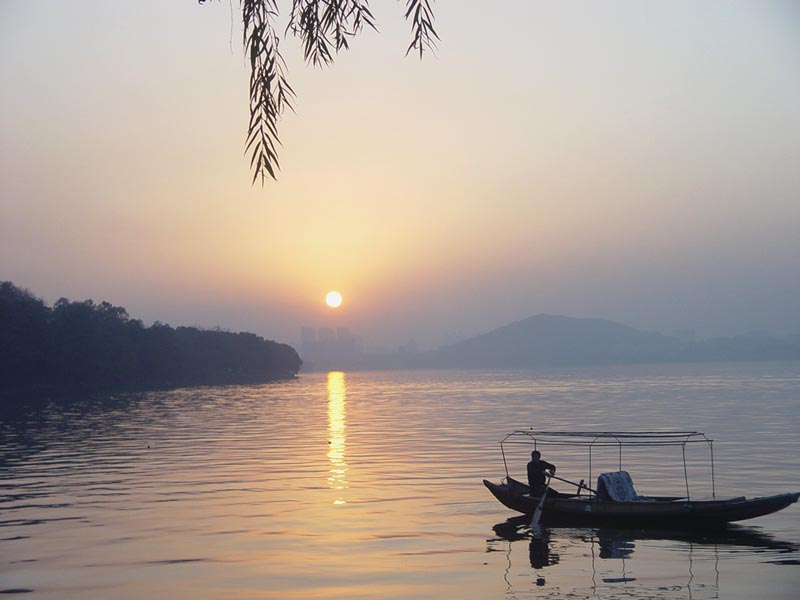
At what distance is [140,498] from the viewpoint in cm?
4169

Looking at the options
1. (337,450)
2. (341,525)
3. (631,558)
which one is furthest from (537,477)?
(337,450)

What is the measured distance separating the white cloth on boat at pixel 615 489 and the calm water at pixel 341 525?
144 centimetres

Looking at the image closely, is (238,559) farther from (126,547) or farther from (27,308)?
(27,308)

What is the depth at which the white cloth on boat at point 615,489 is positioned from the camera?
33.1 meters

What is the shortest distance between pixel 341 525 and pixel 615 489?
34.2ft

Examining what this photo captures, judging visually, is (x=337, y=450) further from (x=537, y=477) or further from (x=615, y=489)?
(x=615, y=489)

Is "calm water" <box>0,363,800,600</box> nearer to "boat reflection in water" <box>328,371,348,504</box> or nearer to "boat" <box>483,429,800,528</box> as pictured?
"boat reflection in water" <box>328,371,348,504</box>

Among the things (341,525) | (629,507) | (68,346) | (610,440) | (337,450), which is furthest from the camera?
(68,346)

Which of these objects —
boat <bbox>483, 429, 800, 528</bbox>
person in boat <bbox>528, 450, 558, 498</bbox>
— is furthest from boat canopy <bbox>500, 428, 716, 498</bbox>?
person in boat <bbox>528, 450, 558, 498</bbox>

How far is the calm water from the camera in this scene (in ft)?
83.0

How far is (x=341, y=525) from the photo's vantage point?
34.2 metres

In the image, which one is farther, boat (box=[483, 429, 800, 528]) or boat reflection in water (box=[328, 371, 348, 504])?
boat reflection in water (box=[328, 371, 348, 504])

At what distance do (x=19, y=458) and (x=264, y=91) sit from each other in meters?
53.8

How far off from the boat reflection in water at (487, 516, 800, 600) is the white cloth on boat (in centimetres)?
124
